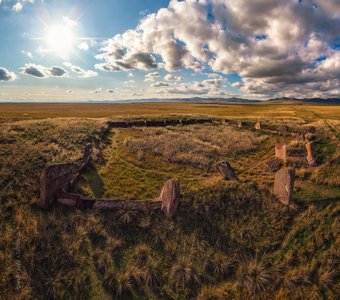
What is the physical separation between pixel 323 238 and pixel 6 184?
1636 centimetres

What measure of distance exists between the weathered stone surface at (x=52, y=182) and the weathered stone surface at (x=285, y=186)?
12.0 meters

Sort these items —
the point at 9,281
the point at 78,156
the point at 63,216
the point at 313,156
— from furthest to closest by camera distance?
1. the point at 78,156
2. the point at 313,156
3. the point at 63,216
4. the point at 9,281

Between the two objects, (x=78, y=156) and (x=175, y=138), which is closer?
(x=78, y=156)

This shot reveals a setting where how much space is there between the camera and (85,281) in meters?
7.54

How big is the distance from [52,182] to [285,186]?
12.4 meters

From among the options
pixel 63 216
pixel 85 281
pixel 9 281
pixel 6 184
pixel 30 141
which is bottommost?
pixel 85 281

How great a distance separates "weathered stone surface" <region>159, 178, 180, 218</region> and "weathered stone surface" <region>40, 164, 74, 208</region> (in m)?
5.63

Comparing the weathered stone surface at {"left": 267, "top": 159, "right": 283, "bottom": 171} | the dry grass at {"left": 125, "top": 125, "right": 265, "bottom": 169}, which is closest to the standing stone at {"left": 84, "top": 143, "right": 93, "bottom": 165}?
the dry grass at {"left": 125, "top": 125, "right": 265, "bottom": 169}

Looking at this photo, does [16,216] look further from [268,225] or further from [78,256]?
[268,225]

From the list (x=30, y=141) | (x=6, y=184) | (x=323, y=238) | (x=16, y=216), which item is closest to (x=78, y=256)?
(x=16, y=216)

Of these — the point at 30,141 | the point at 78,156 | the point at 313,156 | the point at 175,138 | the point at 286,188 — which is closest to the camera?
the point at 286,188

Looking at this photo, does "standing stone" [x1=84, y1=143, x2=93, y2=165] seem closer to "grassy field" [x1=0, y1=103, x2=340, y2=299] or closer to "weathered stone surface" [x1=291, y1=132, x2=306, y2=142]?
"grassy field" [x1=0, y1=103, x2=340, y2=299]

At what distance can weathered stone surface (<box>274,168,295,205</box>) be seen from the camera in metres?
11.4

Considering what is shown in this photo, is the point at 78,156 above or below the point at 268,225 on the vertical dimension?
above
